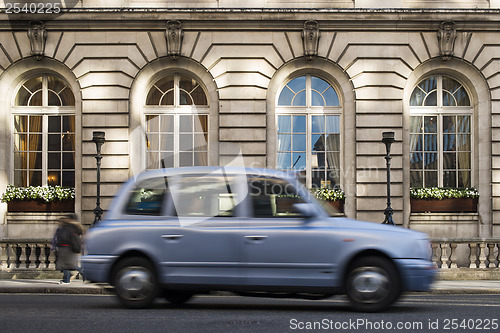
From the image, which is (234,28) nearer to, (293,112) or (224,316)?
(293,112)

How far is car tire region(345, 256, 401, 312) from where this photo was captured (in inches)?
342

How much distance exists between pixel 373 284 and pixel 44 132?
1555 cm

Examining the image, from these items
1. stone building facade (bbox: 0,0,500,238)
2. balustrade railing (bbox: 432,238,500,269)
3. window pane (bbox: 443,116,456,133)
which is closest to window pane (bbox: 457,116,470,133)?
window pane (bbox: 443,116,456,133)

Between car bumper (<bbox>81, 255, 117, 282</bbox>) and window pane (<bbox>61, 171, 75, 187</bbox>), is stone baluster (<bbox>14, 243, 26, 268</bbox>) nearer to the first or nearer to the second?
window pane (<bbox>61, 171, 75, 187</bbox>)

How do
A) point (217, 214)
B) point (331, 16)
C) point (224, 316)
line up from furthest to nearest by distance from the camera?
1. point (331, 16)
2. point (217, 214)
3. point (224, 316)

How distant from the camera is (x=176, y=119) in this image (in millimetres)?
21641

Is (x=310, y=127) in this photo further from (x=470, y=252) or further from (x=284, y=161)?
(x=470, y=252)

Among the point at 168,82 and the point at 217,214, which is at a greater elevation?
the point at 168,82

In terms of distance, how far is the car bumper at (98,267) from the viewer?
30.5ft

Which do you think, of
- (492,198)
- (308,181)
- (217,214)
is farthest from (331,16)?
(217,214)

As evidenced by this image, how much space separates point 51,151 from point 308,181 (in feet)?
27.3

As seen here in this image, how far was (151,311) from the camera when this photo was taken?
8938 millimetres

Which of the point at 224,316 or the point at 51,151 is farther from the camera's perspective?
the point at 51,151

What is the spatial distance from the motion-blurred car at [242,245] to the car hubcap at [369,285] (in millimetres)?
13
